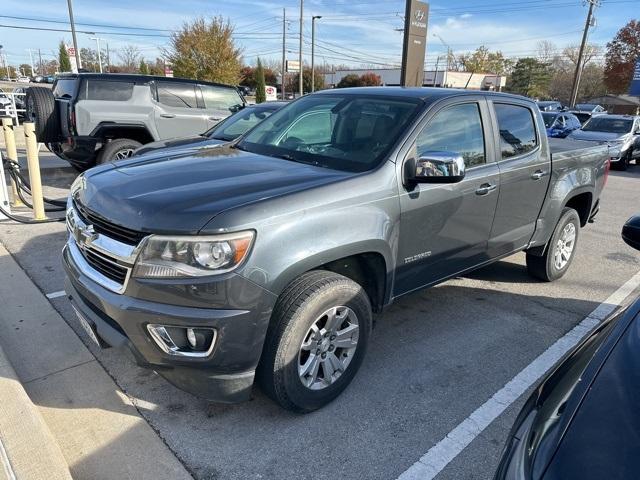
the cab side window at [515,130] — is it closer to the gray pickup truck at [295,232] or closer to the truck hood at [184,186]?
the gray pickup truck at [295,232]

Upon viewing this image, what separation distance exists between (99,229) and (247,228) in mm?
929

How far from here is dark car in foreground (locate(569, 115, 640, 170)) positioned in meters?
15.3

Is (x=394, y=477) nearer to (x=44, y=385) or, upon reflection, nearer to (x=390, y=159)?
(x=390, y=159)

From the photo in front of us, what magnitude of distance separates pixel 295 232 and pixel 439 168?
3.49 feet

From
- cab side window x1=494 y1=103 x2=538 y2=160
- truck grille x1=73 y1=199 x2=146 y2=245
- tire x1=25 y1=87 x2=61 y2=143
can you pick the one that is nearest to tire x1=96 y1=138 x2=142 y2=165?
tire x1=25 y1=87 x2=61 y2=143

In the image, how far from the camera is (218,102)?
395 inches

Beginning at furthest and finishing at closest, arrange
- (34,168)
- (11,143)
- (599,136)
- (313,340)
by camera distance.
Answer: (599,136)
(11,143)
(34,168)
(313,340)

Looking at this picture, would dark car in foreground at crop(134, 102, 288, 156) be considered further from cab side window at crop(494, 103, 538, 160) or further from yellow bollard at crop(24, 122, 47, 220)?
cab side window at crop(494, 103, 538, 160)

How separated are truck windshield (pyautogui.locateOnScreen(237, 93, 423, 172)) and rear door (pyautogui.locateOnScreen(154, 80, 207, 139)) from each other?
555cm

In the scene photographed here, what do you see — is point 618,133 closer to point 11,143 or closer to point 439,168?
point 439,168

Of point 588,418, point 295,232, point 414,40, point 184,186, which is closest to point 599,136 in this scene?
point 414,40

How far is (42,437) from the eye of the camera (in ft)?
7.89

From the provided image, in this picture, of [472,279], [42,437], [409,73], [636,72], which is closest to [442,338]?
[472,279]

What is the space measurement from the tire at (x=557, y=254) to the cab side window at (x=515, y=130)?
1.01 metres
